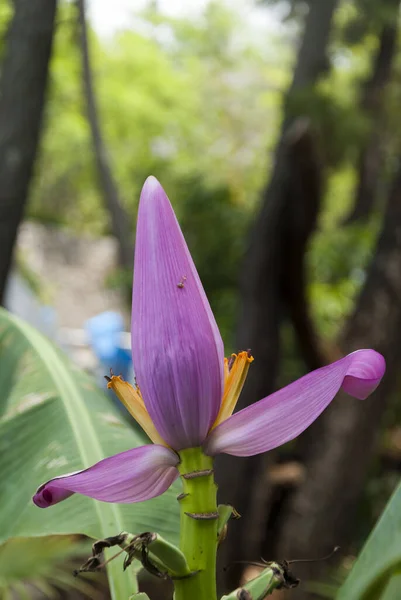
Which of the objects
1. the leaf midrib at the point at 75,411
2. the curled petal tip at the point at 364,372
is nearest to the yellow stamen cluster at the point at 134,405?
the curled petal tip at the point at 364,372

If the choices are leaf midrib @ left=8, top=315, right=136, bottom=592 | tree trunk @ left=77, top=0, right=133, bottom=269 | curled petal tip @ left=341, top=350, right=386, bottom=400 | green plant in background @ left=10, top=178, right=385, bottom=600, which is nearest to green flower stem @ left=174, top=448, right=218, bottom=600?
green plant in background @ left=10, top=178, right=385, bottom=600

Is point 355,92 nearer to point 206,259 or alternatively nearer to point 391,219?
point 206,259

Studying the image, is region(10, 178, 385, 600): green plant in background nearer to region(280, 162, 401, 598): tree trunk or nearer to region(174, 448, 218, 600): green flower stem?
region(174, 448, 218, 600): green flower stem

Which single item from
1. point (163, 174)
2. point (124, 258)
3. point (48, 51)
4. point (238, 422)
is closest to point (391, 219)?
point (48, 51)

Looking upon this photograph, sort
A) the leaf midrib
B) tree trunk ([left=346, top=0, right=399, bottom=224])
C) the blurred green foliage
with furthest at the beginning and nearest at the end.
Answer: tree trunk ([left=346, top=0, right=399, bottom=224]), the blurred green foliage, the leaf midrib

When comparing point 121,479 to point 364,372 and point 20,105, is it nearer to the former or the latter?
point 364,372
